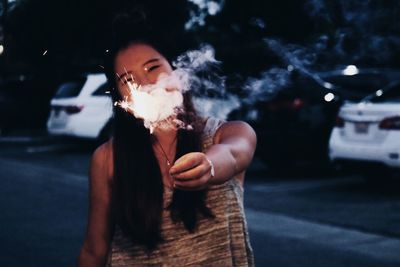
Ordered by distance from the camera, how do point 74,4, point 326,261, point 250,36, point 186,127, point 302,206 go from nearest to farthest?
point 186,127, point 326,261, point 302,206, point 74,4, point 250,36

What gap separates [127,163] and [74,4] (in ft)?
27.5

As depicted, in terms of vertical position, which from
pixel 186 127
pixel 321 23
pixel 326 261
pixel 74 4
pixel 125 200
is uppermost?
pixel 74 4

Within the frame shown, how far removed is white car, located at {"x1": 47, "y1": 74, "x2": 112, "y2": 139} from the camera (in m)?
14.7

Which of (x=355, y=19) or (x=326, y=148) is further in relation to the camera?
(x=326, y=148)

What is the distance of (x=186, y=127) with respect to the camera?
2047 millimetres

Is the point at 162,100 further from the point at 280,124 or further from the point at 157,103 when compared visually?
the point at 280,124

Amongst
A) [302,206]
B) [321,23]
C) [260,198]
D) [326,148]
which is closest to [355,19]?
[321,23]

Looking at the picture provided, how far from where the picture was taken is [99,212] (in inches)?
87.3

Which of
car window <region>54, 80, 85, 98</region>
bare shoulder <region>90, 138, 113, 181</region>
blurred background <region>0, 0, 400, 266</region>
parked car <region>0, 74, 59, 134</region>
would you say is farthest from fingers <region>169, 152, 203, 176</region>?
parked car <region>0, 74, 59, 134</region>

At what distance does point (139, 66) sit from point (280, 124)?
8397 millimetres

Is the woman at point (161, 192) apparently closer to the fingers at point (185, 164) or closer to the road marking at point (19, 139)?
the fingers at point (185, 164)

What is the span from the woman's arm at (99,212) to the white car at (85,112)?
12.2 meters

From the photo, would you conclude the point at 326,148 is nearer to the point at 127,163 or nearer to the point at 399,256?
the point at 399,256

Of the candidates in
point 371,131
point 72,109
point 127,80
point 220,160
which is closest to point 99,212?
point 127,80
